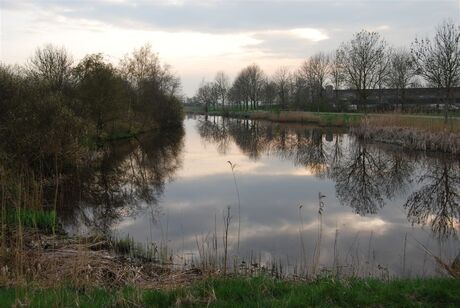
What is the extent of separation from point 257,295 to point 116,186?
12682 mm

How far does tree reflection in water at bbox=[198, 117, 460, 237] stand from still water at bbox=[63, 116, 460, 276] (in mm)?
43

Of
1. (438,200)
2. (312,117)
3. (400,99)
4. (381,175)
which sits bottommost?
(438,200)

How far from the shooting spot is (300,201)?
13.5m

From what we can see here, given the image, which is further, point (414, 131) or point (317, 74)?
point (317, 74)

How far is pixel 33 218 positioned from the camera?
8625 millimetres

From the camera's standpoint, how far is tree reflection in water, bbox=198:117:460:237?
12.2 metres

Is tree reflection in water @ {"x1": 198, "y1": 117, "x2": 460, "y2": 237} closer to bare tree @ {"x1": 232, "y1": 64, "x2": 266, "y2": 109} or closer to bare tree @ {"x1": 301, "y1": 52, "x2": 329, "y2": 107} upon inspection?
bare tree @ {"x1": 301, "y1": 52, "x2": 329, "y2": 107}

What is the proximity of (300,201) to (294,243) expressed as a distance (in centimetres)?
418

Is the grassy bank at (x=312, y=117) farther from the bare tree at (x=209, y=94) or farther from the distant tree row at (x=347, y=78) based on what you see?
the bare tree at (x=209, y=94)

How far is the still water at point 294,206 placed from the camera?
8.79 m

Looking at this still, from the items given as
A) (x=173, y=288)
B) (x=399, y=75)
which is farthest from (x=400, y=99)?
(x=173, y=288)

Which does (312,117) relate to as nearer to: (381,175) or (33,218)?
(381,175)

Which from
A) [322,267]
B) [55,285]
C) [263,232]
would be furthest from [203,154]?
[55,285]

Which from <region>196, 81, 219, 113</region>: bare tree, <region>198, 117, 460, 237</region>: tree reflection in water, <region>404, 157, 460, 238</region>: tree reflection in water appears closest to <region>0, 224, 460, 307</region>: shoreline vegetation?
<region>404, 157, 460, 238</region>: tree reflection in water
